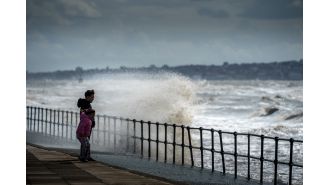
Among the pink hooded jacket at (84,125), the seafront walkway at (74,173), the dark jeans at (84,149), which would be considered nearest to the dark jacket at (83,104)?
the pink hooded jacket at (84,125)

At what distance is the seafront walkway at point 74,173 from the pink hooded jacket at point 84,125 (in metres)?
0.40

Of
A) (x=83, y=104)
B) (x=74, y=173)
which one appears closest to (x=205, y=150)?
(x=83, y=104)

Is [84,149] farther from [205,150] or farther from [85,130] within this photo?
[205,150]

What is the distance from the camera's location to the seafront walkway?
7.98m

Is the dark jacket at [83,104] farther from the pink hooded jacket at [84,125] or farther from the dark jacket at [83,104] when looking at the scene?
the pink hooded jacket at [84,125]

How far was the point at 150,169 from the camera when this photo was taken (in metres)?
10.8

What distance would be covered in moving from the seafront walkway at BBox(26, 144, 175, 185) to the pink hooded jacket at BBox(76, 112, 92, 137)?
0.40 metres

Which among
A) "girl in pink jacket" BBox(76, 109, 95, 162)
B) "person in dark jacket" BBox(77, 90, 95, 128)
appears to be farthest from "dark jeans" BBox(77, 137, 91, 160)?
"person in dark jacket" BBox(77, 90, 95, 128)

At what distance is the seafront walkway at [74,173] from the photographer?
798cm

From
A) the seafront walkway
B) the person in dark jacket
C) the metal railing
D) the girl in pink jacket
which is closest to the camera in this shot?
the seafront walkway

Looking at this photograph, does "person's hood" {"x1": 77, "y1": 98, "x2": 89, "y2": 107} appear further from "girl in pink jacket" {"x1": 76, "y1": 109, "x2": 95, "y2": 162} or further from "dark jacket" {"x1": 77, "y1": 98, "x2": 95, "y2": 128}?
"girl in pink jacket" {"x1": 76, "y1": 109, "x2": 95, "y2": 162}

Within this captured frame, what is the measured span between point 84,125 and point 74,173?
67.8 inches
